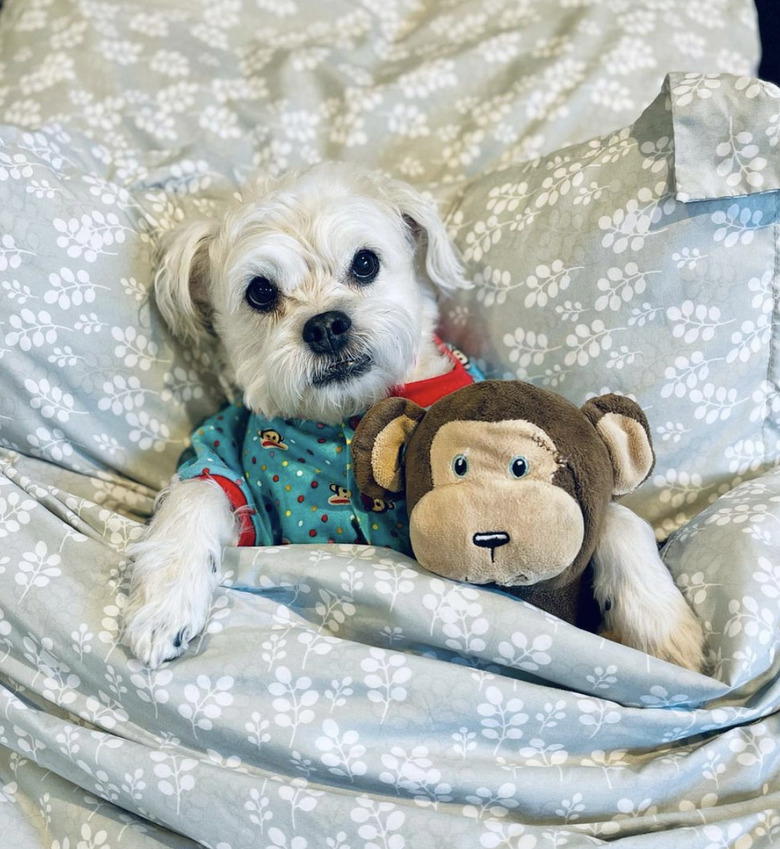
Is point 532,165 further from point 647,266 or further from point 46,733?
point 46,733

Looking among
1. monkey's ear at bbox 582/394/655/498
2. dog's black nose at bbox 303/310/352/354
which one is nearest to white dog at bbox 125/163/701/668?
dog's black nose at bbox 303/310/352/354

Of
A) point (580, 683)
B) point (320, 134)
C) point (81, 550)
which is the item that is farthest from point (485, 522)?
point (320, 134)

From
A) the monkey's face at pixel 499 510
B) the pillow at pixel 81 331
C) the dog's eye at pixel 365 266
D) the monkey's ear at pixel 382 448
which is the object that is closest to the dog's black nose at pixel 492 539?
the monkey's face at pixel 499 510

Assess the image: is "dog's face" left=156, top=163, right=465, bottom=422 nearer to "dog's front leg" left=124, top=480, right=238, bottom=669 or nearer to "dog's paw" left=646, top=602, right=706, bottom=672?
"dog's front leg" left=124, top=480, right=238, bottom=669

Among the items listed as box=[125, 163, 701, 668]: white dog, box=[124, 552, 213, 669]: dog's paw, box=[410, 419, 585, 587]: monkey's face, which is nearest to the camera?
box=[410, 419, 585, 587]: monkey's face

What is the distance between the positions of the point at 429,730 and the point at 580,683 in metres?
0.25

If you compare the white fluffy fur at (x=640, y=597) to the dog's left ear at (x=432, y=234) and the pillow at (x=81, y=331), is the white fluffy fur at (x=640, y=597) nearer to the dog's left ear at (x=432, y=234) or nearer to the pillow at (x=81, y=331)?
the dog's left ear at (x=432, y=234)

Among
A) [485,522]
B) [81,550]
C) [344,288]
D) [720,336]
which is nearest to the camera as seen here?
[485,522]

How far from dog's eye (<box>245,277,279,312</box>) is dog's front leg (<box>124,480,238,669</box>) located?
0.38m

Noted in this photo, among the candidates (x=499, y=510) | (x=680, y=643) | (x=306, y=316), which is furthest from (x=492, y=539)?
(x=306, y=316)

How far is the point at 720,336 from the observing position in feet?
5.32

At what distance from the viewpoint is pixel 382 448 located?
1438 millimetres

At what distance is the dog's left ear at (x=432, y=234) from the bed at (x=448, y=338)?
0.05 m

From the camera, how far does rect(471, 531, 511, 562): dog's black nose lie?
1243 millimetres
